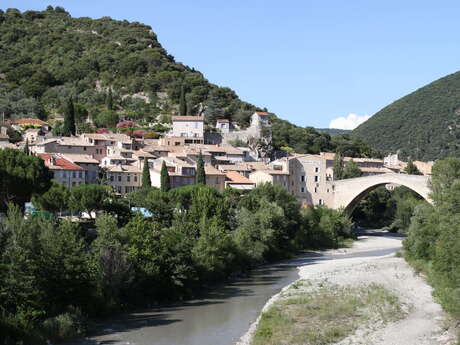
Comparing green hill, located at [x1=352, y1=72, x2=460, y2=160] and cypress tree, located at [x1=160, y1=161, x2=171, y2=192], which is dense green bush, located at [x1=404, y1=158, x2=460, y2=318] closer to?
cypress tree, located at [x1=160, y1=161, x2=171, y2=192]

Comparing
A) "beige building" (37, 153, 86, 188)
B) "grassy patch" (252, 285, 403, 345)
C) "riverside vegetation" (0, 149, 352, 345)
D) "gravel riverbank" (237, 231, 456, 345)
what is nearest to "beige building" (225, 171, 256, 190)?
"riverside vegetation" (0, 149, 352, 345)

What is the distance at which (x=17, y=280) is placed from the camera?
21797 mm

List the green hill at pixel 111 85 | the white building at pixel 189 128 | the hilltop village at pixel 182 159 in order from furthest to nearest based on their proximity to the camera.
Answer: the green hill at pixel 111 85
the white building at pixel 189 128
the hilltop village at pixel 182 159

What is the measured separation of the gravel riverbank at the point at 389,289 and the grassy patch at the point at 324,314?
411 millimetres

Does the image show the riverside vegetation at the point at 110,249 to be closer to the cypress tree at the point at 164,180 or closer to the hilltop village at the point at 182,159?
the cypress tree at the point at 164,180

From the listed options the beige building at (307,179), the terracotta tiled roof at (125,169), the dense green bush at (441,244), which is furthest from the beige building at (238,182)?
the dense green bush at (441,244)

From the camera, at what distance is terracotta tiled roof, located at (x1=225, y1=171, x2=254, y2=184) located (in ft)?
193

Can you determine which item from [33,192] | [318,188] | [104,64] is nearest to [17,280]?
[33,192]

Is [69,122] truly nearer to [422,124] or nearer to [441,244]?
[441,244]

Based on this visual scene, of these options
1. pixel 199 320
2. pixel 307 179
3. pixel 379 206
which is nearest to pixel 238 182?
pixel 307 179

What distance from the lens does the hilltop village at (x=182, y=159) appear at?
5491cm

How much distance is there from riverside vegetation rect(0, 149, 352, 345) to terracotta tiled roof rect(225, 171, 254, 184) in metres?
8.29

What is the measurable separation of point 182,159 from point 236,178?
5.22 metres

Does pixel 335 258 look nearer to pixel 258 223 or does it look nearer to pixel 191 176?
pixel 258 223
